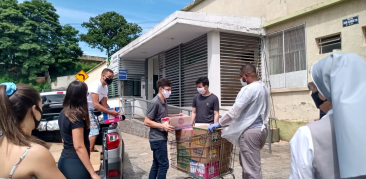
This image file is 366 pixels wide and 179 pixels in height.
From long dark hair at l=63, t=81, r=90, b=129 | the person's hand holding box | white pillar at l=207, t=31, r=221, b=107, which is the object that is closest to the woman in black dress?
long dark hair at l=63, t=81, r=90, b=129

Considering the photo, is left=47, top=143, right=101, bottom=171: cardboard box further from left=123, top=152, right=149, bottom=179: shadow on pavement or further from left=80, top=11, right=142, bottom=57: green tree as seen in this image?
left=80, top=11, right=142, bottom=57: green tree

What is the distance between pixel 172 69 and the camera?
11.2 metres

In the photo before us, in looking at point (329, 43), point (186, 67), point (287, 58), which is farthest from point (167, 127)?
point (186, 67)

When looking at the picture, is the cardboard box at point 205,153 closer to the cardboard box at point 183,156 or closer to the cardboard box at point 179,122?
the cardboard box at point 183,156

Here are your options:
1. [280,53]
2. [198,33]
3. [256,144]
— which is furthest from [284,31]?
[256,144]

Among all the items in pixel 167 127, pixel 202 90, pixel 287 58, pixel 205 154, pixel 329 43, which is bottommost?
pixel 205 154

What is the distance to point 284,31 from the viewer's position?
844 centimetres

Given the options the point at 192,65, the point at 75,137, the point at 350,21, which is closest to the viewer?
the point at 75,137

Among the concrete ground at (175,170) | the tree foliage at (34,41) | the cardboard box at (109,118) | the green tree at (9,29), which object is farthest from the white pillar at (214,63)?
the green tree at (9,29)

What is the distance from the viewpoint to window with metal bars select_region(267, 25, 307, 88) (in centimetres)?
792

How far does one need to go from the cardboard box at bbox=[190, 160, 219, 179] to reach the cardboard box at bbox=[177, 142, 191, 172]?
10 cm

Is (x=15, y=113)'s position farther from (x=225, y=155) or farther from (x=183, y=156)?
(x=225, y=155)

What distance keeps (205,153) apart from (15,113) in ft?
7.14

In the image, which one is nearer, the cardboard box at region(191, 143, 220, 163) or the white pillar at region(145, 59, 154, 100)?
the cardboard box at region(191, 143, 220, 163)
